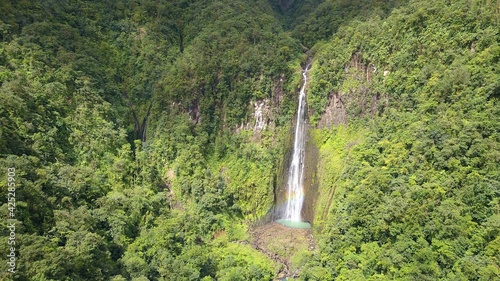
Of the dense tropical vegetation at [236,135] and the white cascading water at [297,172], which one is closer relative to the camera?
the dense tropical vegetation at [236,135]

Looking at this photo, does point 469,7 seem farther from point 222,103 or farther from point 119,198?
point 119,198

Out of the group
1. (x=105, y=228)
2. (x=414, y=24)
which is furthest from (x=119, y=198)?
(x=414, y=24)

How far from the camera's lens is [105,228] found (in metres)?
26.9

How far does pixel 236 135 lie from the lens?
1577 inches

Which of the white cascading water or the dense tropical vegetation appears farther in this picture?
the white cascading water

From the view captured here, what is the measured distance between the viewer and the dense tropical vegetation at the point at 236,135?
71.6ft

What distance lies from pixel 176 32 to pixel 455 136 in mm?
39296

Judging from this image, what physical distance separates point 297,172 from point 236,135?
8012 mm

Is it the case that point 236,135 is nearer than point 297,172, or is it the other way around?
point 297,172

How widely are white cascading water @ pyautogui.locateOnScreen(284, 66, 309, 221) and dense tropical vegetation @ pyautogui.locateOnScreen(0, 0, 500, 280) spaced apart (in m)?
1.14

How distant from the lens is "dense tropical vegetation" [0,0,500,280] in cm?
2181

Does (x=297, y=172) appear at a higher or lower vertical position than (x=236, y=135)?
lower

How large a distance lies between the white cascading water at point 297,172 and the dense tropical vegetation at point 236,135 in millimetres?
1135

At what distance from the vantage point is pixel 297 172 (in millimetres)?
36062
